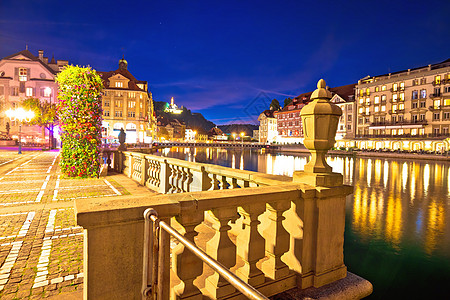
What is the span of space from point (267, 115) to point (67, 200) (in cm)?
9965

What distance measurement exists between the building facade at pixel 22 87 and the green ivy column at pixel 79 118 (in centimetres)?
4815

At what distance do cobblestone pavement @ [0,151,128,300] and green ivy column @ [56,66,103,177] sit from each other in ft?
8.84

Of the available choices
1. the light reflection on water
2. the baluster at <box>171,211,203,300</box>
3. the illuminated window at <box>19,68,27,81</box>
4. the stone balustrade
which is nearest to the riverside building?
the light reflection on water

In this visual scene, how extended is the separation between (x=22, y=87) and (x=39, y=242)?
203ft

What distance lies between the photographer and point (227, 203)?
2.64m

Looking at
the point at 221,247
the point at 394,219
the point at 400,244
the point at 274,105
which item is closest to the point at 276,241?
the point at 221,247

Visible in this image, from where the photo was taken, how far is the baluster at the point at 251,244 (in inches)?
112

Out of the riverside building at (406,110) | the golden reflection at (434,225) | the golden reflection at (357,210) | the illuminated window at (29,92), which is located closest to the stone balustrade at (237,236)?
the golden reflection at (434,225)

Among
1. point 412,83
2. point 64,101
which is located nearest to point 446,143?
point 412,83

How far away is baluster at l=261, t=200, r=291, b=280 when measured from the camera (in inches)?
120

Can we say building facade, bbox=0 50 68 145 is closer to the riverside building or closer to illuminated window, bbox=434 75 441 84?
the riverside building

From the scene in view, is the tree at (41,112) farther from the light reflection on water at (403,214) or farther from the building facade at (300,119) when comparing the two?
the building facade at (300,119)

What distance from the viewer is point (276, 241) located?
3.04m

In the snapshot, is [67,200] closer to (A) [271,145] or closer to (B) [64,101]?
(B) [64,101]
